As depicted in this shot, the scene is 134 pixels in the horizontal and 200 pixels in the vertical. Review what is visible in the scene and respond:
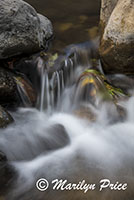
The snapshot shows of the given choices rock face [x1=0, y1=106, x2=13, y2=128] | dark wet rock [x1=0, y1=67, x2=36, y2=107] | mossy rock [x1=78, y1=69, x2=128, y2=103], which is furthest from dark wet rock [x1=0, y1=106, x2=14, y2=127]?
mossy rock [x1=78, y1=69, x2=128, y2=103]

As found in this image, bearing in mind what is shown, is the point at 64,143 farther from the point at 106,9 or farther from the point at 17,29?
the point at 106,9

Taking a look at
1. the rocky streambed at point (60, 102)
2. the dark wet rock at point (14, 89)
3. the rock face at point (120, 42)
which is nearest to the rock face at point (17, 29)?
the rocky streambed at point (60, 102)

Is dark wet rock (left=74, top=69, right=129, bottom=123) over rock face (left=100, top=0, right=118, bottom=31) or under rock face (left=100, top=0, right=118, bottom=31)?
under

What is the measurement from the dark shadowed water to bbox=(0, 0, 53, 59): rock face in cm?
98

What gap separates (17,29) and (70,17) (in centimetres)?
341

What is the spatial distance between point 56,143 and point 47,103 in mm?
1466

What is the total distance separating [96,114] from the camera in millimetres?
5305

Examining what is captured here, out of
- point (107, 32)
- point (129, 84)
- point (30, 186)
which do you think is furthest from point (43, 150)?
point (107, 32)

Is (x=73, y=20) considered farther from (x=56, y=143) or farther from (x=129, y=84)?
(x=56, y=143)

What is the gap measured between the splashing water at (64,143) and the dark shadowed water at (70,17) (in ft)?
5.43

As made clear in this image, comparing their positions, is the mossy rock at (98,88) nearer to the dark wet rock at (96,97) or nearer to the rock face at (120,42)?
the dark wet rock at (96,97)

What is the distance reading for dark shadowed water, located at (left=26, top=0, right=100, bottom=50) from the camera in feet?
23.9

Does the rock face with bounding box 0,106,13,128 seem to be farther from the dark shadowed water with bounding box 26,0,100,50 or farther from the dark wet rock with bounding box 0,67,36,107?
the dark shadowed water with bounding box 26,0,100,50

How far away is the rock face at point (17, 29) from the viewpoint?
5484 millimetres
